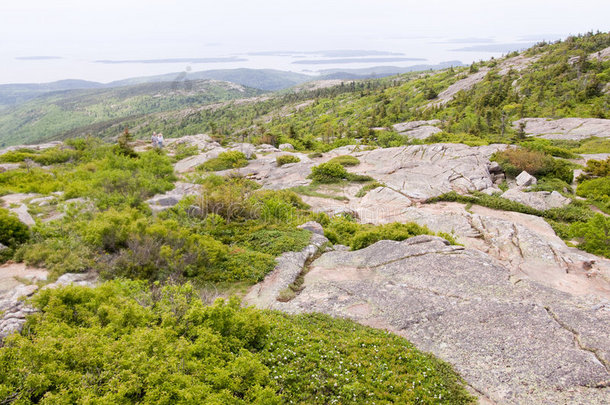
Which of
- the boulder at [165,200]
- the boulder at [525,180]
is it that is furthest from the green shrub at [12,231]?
the boulder at [525,180]

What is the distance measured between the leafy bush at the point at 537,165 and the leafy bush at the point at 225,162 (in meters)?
24.6

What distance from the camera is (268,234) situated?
14977 mm

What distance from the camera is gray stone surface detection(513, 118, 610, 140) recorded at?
37.3 metres

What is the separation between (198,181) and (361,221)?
1208cm

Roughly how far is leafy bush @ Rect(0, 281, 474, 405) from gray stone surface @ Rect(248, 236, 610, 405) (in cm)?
84

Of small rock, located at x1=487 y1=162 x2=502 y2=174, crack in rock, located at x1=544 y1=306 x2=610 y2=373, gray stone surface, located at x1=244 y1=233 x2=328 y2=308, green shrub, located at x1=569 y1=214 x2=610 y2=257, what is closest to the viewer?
Answer: crack in rock, located at x1=544 y1=306 x2=610 y2=373

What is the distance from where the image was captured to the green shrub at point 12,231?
1283 centimetres

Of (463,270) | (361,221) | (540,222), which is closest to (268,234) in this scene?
(361,221)

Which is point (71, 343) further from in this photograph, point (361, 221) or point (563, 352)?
point (361, 221)

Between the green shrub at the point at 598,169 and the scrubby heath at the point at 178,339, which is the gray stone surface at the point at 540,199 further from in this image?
the scrubby heath at the point at 178,339

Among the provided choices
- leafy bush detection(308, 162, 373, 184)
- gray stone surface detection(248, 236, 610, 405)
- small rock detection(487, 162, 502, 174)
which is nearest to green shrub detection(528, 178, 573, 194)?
small rock detection(487, 162, 502, 174)

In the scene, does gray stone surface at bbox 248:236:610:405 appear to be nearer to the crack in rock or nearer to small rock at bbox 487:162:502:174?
the crack in rock

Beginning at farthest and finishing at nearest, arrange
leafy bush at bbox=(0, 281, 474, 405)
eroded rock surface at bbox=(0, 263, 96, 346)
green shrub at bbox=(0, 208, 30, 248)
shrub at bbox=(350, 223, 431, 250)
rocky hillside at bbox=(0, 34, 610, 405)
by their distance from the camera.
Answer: shrub at bbox=(350, 223, 431, 250) → green shrub at bbox=(0, 208, 30, 248) → eroded rock surface at bbox=(0, 263, 96, 346) → rocky hillside at bbox=(0, 34, 610, 405) → leafy bush at bbox=(0, 281, 474, 405)

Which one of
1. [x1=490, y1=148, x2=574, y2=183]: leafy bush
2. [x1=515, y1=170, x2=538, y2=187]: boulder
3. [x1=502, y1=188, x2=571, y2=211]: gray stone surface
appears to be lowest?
[x1=502, y1=188, x2=571, y2=211]: gray stone surface
